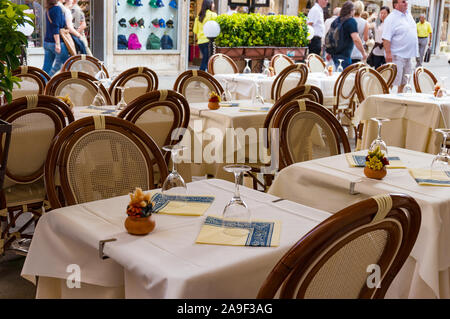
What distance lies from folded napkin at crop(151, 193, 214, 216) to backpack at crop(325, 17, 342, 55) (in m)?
7.32

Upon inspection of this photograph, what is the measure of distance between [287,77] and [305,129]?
3586 mm

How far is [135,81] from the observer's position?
555 cm

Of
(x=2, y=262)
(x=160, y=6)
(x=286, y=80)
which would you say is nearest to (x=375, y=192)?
(x=2, y=262)

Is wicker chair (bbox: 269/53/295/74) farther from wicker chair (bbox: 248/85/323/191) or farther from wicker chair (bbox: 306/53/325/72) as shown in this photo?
wicker chair (bbox: 248/85/323/191)

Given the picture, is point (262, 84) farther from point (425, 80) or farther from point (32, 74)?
point (32, 74)

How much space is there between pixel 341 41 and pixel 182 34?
496cm

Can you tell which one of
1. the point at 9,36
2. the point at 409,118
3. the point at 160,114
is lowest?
the point at 409,118

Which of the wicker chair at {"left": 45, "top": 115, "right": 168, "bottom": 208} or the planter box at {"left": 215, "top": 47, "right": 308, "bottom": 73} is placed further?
the planter box at {"left": 215, "top": 47, "right": 308, "bottom": 73}

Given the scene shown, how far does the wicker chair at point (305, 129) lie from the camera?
327cm

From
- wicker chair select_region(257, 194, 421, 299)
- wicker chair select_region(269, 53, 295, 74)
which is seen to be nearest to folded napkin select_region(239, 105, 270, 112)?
wicker chair select_region(257, 194, 421, 299)

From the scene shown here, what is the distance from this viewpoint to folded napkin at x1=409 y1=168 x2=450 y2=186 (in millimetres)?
2616

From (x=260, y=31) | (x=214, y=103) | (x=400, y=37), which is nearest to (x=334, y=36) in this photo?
(x=400, y=37)

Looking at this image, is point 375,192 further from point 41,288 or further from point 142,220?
point 41,288

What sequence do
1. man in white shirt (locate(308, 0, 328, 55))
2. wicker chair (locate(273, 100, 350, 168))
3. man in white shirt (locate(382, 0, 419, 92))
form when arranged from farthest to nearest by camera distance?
man in white shirt (locate(308, 0, 328, 55)), man in white shirt (locate(382, 0, 419, 92)), wicker chair (locate(273, 100, 350, 168))
